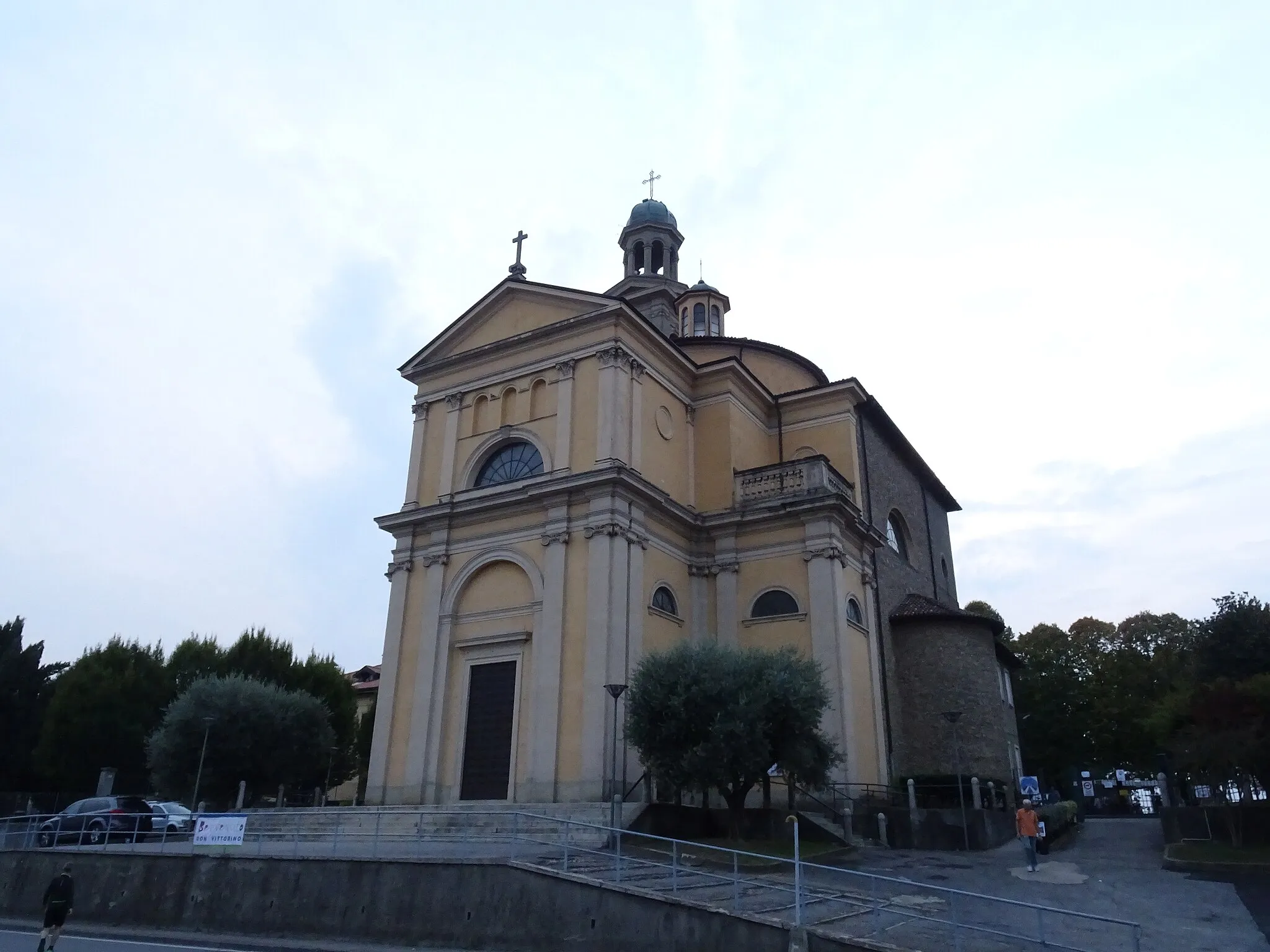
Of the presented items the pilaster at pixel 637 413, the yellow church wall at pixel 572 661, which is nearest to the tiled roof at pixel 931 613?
the pilaster at pixel 637 413

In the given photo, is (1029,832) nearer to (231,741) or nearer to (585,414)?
(585,414)

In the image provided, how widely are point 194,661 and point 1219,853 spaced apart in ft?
131

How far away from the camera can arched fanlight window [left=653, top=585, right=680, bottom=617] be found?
82.1ft

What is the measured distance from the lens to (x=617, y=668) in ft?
73.6

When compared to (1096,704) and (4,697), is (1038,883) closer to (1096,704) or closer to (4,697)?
(1096,704)

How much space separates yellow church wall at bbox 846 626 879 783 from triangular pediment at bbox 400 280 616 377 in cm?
1170

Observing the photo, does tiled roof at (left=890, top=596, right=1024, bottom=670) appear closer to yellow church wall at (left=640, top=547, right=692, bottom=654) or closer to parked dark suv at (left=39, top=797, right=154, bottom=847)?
yellow church wall at (left=640, top=547, right=692, bottom=654)

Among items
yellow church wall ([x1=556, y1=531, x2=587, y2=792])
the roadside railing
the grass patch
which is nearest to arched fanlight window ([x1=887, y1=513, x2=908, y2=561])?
the grass patch

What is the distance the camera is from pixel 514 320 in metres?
28.2

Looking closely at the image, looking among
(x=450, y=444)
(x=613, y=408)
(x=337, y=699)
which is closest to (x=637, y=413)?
(x=613, y=408)

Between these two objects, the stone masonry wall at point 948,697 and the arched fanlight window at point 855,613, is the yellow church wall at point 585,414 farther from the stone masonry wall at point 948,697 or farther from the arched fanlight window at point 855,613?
the stone masonry wall at point 948,697

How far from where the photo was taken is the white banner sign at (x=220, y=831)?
660 inches

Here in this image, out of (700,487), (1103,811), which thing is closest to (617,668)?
(700,487)

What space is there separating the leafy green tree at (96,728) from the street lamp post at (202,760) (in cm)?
1274
